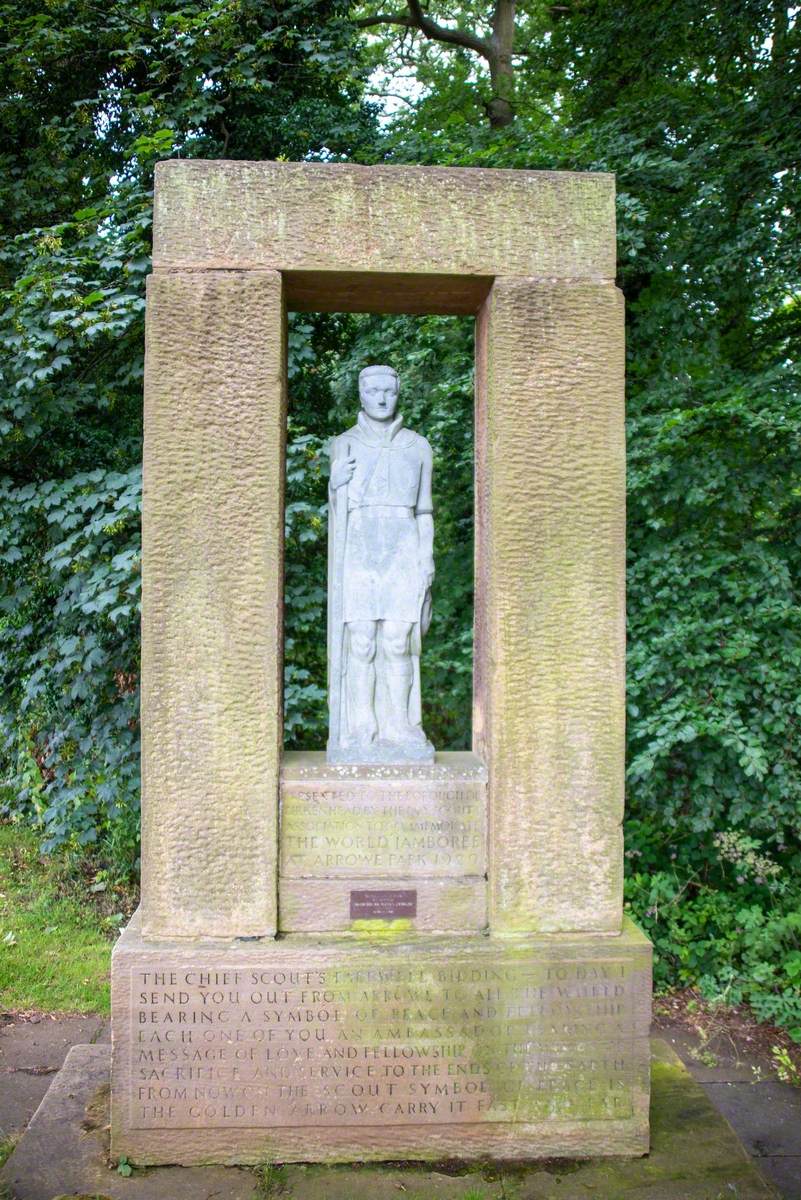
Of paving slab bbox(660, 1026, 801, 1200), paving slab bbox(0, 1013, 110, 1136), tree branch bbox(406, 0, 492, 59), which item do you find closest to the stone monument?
paving slab bbox(660, 1026, 801, 1200)

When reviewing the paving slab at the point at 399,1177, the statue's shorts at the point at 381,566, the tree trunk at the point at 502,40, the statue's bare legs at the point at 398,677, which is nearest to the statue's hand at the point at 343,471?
the statue's shorts at the point at 381,566

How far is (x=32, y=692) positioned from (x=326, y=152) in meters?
4.41

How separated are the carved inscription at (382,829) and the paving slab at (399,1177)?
3.11 feet

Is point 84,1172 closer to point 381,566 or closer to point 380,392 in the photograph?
point 381,566

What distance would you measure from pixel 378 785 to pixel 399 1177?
1254 millimetres

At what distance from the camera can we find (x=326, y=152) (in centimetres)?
679

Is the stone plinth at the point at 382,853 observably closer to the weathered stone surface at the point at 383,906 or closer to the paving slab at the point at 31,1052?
the weathered stone surface at the point at 383,906

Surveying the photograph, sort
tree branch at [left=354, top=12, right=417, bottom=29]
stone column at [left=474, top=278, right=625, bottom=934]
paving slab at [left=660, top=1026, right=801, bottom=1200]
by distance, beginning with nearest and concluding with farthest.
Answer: stone column at [left=474, top=278, right=625, bottom=934] < paving slab at [left=660, top=1026, right=801, bottom=1200] < tree branch at [left=354, top=12, right=417, bottom=29]

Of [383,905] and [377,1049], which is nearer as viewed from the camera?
[377,1049]

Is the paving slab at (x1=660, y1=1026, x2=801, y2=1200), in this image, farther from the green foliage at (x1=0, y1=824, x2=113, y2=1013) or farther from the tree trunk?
the tree trunk

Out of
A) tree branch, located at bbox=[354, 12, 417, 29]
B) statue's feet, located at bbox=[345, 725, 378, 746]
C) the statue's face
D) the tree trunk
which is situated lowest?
statue's feet, located at bbox=[345, 725, 378, 746]

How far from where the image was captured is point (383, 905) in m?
3.25

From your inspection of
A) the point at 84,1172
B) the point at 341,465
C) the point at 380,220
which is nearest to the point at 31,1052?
the point at 84,1172

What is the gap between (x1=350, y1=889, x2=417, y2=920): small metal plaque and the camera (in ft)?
10.6
